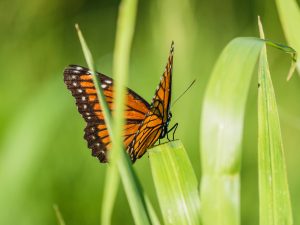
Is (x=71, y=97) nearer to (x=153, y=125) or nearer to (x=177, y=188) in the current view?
(x=153, y=125)

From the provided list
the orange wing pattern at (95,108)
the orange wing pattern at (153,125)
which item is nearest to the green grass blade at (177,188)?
the orange wing pattern at (153,125)

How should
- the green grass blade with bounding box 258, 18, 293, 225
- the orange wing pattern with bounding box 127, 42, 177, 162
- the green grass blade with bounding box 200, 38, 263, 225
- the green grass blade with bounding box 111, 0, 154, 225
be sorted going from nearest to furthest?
the green grass blade with bounding box 111, 0, 154, 225
the green grass blade with bounding box 200, 38, 263, 225
the green grass blade with bounding box 258, 18, 293, 225
the orange wing pattern with bounding box 127, 42, 177, 162

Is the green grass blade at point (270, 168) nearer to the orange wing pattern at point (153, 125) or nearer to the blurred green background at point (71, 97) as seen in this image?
the orange wing pattern at point (153, 125)

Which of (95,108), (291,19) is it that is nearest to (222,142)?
(291,19)

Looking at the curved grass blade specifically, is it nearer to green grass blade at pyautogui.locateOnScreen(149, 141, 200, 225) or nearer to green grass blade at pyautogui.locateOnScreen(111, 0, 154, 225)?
green grass blade at pyautogui.locateOnScreen(111, 0, 154, 225)

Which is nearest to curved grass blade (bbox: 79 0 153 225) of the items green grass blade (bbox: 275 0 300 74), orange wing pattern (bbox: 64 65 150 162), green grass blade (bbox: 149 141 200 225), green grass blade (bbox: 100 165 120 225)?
green grass blade (bbox: 100 165 120 225)

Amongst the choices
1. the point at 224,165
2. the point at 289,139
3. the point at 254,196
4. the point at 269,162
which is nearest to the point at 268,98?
the point at 269,162
